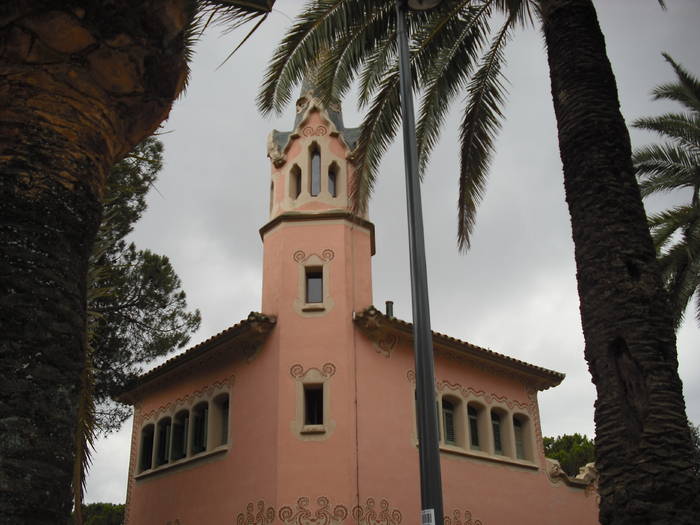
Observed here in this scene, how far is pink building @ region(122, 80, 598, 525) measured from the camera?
1592 centimetres

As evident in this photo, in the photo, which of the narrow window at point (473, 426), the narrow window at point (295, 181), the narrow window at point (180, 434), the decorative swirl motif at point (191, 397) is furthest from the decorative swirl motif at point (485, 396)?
the narrow window at point (180, 434)

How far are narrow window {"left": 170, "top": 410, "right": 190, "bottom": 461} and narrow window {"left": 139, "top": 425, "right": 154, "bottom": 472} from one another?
1.43 meters

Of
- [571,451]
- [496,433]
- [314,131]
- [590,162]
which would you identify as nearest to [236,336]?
[314,131]

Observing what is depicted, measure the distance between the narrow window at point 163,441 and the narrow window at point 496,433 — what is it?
8827 mm

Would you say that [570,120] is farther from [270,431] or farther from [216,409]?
[216,409]

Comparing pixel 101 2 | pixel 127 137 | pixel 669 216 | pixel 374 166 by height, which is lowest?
pixel 127 137

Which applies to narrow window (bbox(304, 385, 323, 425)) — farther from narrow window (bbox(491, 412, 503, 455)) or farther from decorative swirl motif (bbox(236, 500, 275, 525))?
narrow window (bbox(491, 412, 503, 455))

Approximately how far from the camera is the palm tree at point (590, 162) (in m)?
6.05

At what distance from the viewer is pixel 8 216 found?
409 cm

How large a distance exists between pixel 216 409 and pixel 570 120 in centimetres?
1301

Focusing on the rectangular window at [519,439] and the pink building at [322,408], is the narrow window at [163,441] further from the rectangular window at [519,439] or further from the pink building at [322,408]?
the rectangular window at [519,439]

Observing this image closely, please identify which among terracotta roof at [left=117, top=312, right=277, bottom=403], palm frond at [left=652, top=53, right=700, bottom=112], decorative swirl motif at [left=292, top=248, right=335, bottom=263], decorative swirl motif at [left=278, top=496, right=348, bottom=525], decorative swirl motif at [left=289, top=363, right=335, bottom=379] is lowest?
decorative swirl motif at [left=278, top=496, right=348, bottom=525]

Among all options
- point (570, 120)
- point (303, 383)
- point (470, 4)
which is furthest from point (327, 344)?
point (570, 120)

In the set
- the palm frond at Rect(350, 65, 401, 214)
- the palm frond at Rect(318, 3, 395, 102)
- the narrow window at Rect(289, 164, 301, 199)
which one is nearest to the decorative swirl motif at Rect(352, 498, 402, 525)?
the palm frond at Rect(350, 65, 401, 214)
